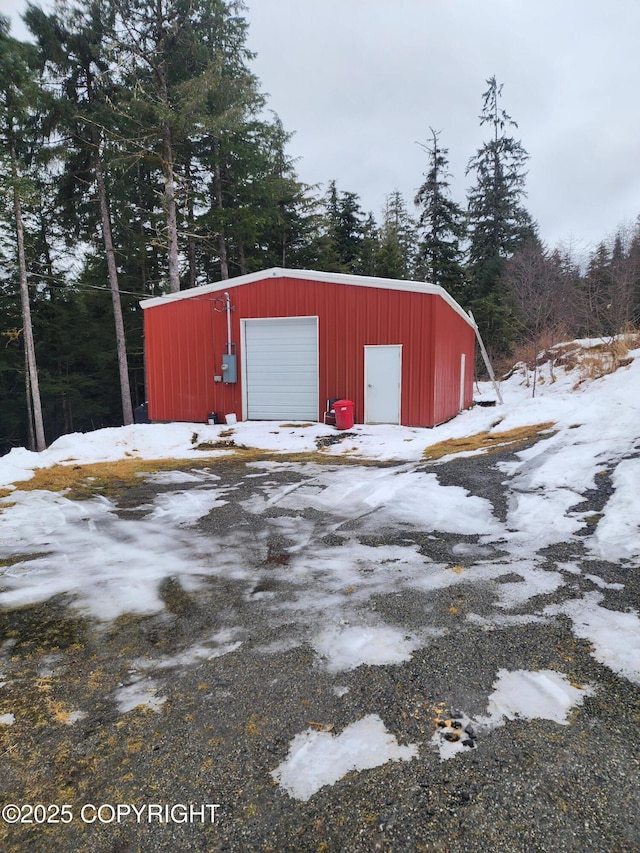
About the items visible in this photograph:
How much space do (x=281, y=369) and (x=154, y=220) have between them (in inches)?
389

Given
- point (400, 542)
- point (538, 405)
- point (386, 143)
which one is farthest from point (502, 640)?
point (386, 143)

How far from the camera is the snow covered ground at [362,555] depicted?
75.9 inches

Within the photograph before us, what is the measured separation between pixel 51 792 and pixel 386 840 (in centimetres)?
111

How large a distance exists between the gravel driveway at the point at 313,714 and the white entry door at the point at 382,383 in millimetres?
7943

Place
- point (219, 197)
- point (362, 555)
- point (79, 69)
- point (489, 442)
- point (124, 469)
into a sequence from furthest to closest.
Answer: point (219, 197) → point (79, 69) → point (489, 442) → point (124, 469) → point (362, 555)

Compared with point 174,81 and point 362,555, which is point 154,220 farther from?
point 362,555

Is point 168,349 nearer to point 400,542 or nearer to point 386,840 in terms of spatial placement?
point 400,542

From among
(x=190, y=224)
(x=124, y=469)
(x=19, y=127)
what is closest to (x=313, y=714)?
(x=124, y=469)

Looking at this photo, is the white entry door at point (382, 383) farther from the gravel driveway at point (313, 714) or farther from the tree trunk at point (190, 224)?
the tree trunk at point (190, 224)

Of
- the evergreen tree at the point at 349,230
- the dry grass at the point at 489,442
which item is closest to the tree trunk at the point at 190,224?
the evergreen tree at the point at 349,230

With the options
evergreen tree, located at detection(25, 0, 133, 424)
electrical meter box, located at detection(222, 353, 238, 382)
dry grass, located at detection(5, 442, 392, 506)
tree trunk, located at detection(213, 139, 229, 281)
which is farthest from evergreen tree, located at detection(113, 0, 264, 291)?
dry grass, located at detection(5, 442, 392, 506)

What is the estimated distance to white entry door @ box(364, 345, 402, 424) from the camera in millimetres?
11133

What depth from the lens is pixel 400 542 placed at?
12.4 ft

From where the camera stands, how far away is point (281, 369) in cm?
1208
